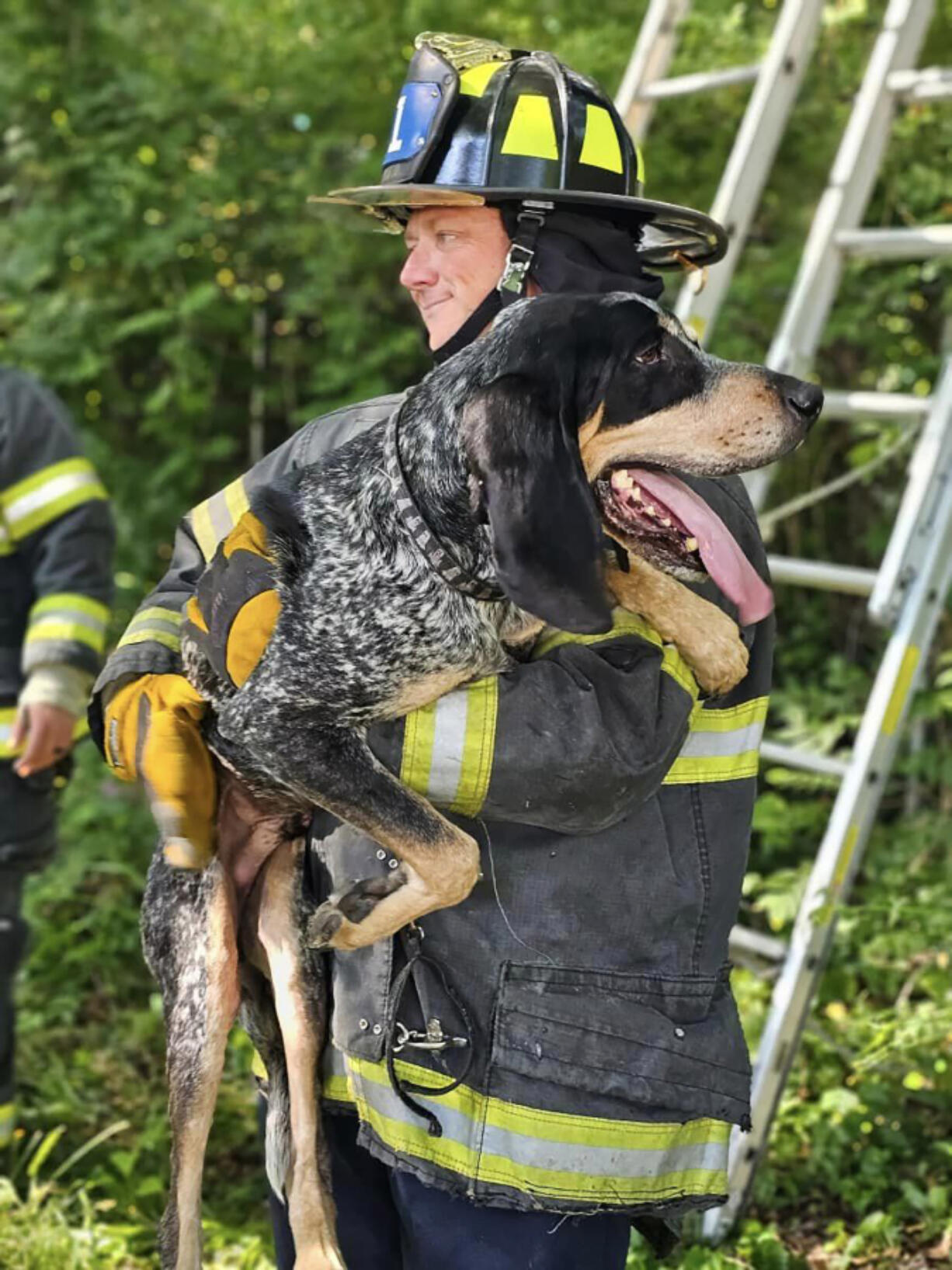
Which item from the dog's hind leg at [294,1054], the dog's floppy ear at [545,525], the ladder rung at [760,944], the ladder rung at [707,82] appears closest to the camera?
the dog's floppy ear at [545,525]

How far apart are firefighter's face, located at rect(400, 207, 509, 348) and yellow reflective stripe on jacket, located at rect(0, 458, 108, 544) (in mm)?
2069

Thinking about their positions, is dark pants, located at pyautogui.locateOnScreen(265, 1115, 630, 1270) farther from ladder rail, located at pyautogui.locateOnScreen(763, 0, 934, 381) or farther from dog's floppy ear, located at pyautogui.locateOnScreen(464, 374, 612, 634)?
ladder rail, located at pyautogui.locateOnScreen(763, 0, 934, 381)

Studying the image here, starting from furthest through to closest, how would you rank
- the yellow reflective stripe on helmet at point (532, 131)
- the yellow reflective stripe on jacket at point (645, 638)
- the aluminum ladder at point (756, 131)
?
A: the aluminum ladder at point (756, 131) → the yellow reflective stripe on helmet at point (532, 131) → the yellow reflective stripe on jacket at point (645, 638)

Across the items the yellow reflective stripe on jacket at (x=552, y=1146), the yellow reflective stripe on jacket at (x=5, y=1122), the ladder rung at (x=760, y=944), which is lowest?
the yellow reflective stripe on jacket at (x=5, y=1122)

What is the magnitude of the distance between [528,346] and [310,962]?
1.10 metres

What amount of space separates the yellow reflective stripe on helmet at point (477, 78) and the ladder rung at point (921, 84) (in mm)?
2171

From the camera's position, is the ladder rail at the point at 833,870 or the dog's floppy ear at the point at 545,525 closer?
the dog's floppy ear at the point at 545,525

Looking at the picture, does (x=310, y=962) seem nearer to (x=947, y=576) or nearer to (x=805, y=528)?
(x=947, y=576)

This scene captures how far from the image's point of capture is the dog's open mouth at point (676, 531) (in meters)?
2.09

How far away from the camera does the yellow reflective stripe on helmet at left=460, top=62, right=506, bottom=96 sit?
8.19 feet

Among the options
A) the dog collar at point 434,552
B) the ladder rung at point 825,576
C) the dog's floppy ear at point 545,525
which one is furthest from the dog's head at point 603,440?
the ladder rung at point 825,576

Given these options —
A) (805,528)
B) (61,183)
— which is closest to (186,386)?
(61,183)

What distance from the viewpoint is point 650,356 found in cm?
212

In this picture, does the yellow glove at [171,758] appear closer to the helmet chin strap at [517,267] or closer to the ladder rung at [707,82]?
the helmet chin strap at [517,267]
